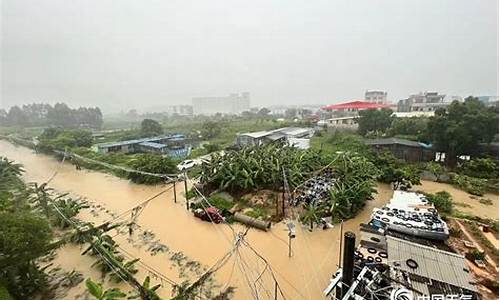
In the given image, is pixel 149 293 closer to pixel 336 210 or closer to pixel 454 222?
pixel 336 210

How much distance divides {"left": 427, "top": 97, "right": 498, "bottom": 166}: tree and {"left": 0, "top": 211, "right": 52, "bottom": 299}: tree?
59.3 feet

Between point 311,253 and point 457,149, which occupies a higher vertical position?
point 457,149

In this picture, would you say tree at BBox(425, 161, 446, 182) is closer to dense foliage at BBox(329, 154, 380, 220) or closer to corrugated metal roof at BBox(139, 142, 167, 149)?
dense foliage at BBox(329, 154, 380, 220)

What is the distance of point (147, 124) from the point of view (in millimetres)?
33250

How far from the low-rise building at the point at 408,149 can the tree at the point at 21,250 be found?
17.1m

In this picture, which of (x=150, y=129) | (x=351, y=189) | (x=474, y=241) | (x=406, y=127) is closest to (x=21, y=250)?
(x=351, y=189)

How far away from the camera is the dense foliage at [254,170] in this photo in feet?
39.5

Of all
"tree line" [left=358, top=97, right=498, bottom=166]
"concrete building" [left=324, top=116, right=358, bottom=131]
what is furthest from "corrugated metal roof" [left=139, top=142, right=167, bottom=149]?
"tree line" [left=358, top=97, right=498, bottom=166]

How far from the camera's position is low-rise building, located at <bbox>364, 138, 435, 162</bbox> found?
16.4 m

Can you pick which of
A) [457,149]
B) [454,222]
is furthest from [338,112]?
[454,222]

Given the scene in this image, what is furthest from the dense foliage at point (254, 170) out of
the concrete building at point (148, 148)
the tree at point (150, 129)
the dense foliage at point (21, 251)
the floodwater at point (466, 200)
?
the tree at point (150, 129)

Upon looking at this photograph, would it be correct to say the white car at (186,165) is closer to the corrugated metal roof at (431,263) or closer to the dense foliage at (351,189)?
the dense foliage at (351,189)

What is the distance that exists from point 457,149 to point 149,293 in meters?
17.0

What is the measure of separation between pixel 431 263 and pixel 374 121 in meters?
21.0
